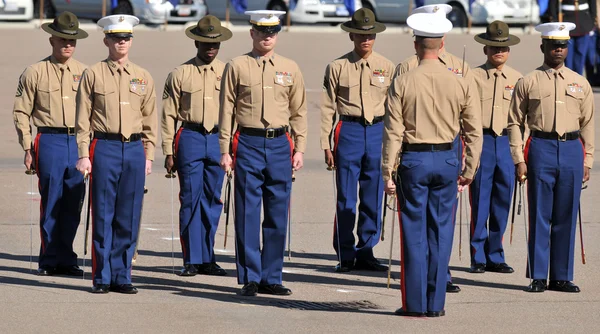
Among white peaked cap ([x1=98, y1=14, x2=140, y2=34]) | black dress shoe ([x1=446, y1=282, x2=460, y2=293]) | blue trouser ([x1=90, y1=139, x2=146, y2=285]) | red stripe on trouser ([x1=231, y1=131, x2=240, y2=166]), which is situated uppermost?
white peaked cap ([x1=98, y1=14, x2=140, y2=34])

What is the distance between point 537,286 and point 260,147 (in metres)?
2.36

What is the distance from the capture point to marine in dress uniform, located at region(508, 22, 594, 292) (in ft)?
34.0

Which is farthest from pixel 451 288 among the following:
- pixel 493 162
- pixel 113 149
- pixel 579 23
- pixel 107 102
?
pixel 579 23

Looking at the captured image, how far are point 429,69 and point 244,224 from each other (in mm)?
1897

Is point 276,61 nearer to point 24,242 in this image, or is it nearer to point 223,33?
point 223,33

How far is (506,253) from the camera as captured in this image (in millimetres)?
12133

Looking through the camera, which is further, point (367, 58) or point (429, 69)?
point (367, 58)

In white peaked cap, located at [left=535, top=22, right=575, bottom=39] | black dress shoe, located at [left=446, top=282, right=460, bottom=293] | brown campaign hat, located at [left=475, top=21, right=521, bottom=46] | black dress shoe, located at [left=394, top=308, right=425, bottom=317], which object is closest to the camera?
black dress shoe, located at [left=394, top=308, right=425, bottom=317]

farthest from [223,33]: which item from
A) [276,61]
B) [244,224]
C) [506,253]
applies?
[506,253]

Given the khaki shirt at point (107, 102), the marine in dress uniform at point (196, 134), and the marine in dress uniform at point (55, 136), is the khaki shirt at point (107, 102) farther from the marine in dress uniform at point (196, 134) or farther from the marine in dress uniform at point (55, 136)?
the marine in dress uniform at point (196, 134)

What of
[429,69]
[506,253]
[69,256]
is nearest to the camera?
[429,69]

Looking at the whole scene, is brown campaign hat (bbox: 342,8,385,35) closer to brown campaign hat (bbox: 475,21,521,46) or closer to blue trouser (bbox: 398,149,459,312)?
brown campaign hat (bbox: 475,21,521,46)

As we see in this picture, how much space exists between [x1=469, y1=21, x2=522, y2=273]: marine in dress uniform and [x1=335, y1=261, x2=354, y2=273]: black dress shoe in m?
1.00

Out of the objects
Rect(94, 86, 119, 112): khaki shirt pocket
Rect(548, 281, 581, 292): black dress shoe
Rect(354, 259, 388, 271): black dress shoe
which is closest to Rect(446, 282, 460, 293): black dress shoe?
Rect(548, 281, 581, 292): black dress shoe
